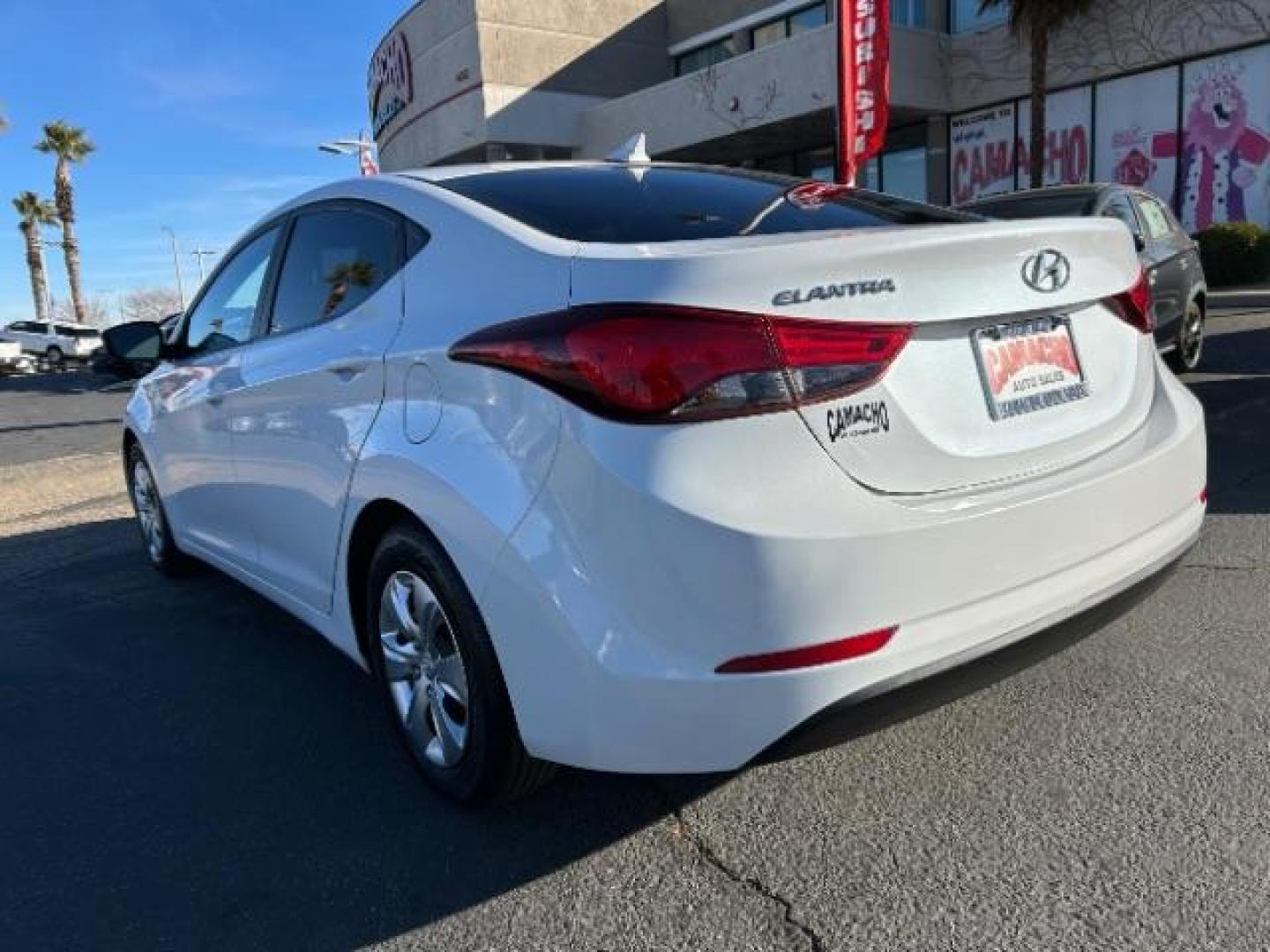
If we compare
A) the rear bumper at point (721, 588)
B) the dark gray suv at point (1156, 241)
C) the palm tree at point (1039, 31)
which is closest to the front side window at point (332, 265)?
the rear bumper at point (721, 588)

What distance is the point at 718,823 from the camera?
8.38 ft

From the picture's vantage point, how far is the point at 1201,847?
230cm

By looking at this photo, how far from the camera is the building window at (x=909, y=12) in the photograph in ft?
75.5

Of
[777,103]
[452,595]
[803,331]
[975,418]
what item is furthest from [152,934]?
[777,103]

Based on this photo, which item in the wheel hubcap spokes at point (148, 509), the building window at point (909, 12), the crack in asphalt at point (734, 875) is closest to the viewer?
the crack in asphalt at point (734, 875)

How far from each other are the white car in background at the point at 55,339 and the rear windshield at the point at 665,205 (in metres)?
38.6

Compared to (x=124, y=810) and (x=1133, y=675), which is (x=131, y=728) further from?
(x=1133, y=675)

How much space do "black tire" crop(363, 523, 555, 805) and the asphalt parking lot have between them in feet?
0.38

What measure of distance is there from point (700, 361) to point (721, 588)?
435 millimetres

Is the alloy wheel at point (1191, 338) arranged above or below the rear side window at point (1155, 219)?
below

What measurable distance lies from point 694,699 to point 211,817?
1533 millimetres

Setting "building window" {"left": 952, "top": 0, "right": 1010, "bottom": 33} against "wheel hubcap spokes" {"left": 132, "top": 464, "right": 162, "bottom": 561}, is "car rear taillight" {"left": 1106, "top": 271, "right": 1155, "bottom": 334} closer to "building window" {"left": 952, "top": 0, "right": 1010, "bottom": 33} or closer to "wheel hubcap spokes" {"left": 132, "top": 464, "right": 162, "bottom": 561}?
"wheel hubcap spokes" {"left": 132, "top": 464, "right": 162, "bottom": 561}

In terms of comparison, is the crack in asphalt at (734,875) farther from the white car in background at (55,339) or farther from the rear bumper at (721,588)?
the white car in background at (55,339)

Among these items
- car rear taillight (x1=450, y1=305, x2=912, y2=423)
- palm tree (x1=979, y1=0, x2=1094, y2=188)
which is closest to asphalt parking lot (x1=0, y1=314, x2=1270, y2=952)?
car rear taillight (x1=450, y1=305, x2=912, y2=423)
